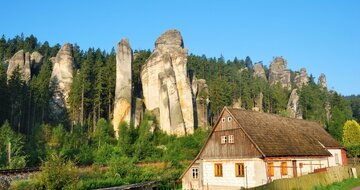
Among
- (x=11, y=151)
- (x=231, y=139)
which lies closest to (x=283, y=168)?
(x=231, y=139)

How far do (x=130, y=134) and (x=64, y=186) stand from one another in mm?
35346

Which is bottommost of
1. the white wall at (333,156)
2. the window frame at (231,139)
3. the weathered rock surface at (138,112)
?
the white wall at (333,156)

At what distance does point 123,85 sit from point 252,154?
125 feet

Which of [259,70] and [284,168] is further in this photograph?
[259,70]

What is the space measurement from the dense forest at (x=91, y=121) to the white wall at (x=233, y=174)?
6617 millimetres

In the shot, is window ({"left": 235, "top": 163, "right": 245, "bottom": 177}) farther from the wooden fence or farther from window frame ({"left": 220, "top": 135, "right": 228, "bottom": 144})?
the wooden fence

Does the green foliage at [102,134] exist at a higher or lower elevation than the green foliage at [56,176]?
higher

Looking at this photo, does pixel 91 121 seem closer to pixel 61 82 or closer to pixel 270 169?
pixel 61 82

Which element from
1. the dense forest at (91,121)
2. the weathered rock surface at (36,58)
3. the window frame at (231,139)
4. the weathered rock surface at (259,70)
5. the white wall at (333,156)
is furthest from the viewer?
the weathered rock surface at (259,70)

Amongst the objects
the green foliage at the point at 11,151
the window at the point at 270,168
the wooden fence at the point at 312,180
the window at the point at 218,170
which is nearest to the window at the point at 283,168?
the window at the point at 270,168

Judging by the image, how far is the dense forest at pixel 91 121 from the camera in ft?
152

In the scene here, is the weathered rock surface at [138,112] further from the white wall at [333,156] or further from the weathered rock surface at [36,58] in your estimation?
the white wall at [333,156]

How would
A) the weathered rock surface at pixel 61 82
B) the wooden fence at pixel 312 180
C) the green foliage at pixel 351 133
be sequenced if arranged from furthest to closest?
the green foliage at pixel 351 133
the weathered rock surface at pixel 61 82
the wooden fence at pixel 312 180

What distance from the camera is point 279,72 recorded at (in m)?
135
